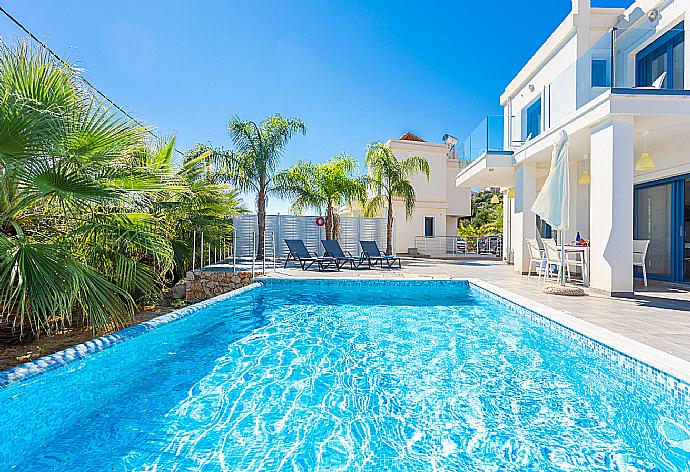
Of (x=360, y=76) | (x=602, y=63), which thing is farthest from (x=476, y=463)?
(x=360, y=76)

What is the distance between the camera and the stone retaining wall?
9906 mm

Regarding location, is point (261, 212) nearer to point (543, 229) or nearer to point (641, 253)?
point (543, 229)

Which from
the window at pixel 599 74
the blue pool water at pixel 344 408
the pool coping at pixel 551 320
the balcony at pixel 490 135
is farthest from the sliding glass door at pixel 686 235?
the blue pool water at pixel 344 408

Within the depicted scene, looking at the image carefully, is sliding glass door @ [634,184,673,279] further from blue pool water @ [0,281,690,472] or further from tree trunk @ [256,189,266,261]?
tree trunk @ [256,189,266,261]

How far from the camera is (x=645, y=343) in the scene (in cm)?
418

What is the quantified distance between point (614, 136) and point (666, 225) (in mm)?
4127

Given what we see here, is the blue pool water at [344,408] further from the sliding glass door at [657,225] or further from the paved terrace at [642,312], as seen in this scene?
the sliding glass door at [657,225]

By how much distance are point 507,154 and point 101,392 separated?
12.2 metres

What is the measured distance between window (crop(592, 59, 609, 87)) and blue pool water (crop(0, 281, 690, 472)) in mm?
5451

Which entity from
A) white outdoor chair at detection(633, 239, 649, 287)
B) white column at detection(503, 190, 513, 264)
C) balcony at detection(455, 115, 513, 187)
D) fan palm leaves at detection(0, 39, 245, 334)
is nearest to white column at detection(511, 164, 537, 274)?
balcony at detection(455, 115, 513, 187)

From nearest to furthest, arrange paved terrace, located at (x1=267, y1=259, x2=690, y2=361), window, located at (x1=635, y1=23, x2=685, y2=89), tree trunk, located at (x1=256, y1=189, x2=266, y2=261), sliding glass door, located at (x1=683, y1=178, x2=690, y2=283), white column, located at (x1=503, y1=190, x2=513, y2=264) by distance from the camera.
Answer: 1. paved terrace, located at (x1=267, y1=259, x2=690, y2=361)
2. window, located at (x1=635, y1=23, x2=685, y2=89)
3. sliding glass door, located at (x1=683, y1=178, x2=690, y2=283)
4. tree trunk, located at (x1=256, y1=189, x2=266, y2=261)
5. white column, located at (x1=503, y1=190, x2=513, y2=264)

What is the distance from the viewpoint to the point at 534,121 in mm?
12758

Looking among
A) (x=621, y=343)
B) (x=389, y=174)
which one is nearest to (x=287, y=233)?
(x=389, y=174)

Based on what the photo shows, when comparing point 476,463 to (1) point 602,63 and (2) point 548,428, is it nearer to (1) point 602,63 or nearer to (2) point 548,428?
(2) point 548,428
